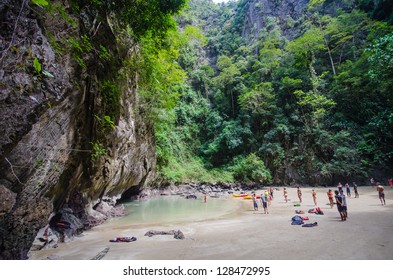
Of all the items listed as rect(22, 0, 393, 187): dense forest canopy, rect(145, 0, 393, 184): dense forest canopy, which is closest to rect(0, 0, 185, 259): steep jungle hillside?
rect(22, 0, 393, 187): dense forest canopy

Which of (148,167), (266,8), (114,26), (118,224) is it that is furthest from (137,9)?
(266,8)

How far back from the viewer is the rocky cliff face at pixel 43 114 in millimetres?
3391

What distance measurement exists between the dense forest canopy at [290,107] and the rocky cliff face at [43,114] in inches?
353

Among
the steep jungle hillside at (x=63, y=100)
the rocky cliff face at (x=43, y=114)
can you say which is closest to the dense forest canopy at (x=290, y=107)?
the steep jungle hillside at (x=63, y=100)

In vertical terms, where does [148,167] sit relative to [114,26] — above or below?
below

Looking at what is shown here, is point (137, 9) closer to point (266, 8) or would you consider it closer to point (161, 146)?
point (161, 146)

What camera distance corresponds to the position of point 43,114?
4.43 m

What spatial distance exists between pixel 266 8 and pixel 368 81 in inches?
1114

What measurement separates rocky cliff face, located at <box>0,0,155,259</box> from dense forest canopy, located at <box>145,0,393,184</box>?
8956 millimetres

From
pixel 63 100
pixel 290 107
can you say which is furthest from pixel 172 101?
pixel 290 107

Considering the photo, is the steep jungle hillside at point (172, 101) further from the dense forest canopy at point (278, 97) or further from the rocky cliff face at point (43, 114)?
the dense forest canopy at point (278, 97)

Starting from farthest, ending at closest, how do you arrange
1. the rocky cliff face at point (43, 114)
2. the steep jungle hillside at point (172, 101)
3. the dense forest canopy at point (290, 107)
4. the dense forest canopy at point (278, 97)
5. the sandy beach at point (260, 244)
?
the dense forest canopy at point (290, 107), the dense forest canopy at point (278, 97), the sandy beach at point (260, 244), the steep jungle hillside at point (172, 101), the rocky cliff face at point (43, 114)

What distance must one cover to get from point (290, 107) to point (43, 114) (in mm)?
27367

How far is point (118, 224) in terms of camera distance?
11.1 metres
